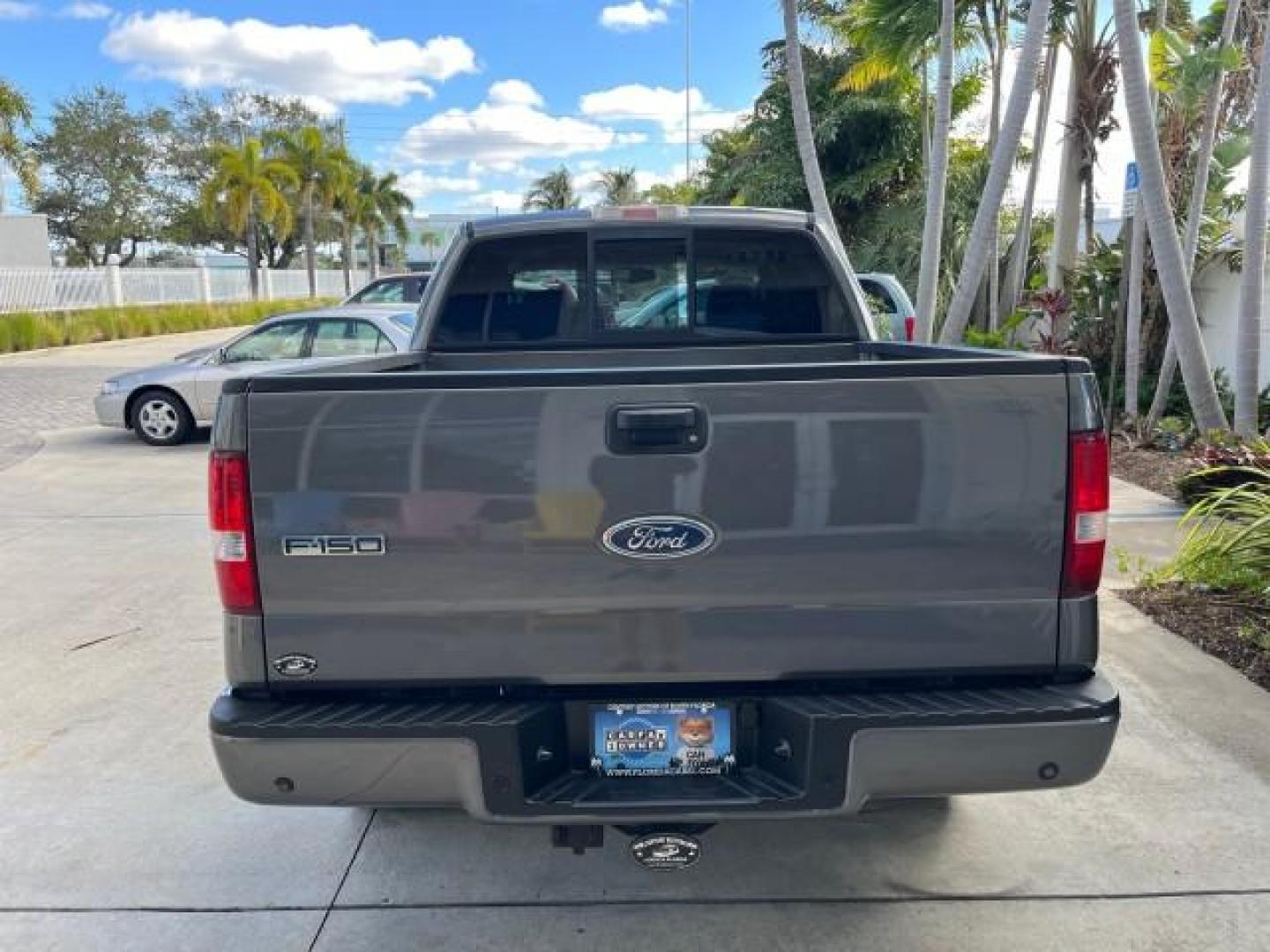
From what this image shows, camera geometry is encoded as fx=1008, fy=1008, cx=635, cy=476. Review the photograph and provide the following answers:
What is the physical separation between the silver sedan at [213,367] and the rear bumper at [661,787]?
847 centimetres

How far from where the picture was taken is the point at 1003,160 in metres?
8.55

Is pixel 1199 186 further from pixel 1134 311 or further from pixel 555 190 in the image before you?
pixel 555 190

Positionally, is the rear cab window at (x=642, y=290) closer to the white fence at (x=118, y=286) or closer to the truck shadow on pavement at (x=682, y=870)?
the truck shadow on pavement at (x=682, y=870)

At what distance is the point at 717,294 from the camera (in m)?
4.26

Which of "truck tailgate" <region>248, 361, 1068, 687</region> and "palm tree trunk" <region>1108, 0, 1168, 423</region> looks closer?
"truck tailgate" <region>248, 361, 1068, 687</region>

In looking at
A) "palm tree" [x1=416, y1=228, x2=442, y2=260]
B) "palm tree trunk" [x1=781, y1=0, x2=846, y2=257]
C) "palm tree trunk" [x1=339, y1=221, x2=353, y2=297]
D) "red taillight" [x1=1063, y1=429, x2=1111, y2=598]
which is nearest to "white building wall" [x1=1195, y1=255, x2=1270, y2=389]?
"palm tree trunk" [x1=781, y1=0, x2=846, y2=257]

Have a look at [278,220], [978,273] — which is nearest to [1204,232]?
[978,273]

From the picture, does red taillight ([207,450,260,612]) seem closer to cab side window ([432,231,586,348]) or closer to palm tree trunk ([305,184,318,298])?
cab side window ([432,231,586,348])

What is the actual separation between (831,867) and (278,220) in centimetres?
4243

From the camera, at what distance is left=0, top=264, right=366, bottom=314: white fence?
2397cm

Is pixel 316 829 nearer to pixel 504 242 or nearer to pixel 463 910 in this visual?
pixel 463 910

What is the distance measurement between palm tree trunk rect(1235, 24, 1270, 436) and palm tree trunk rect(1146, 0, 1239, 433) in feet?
2.59

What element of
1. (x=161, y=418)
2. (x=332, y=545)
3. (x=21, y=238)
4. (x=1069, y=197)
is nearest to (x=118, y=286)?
(x=21, y=238)

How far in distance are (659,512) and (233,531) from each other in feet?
3.32
